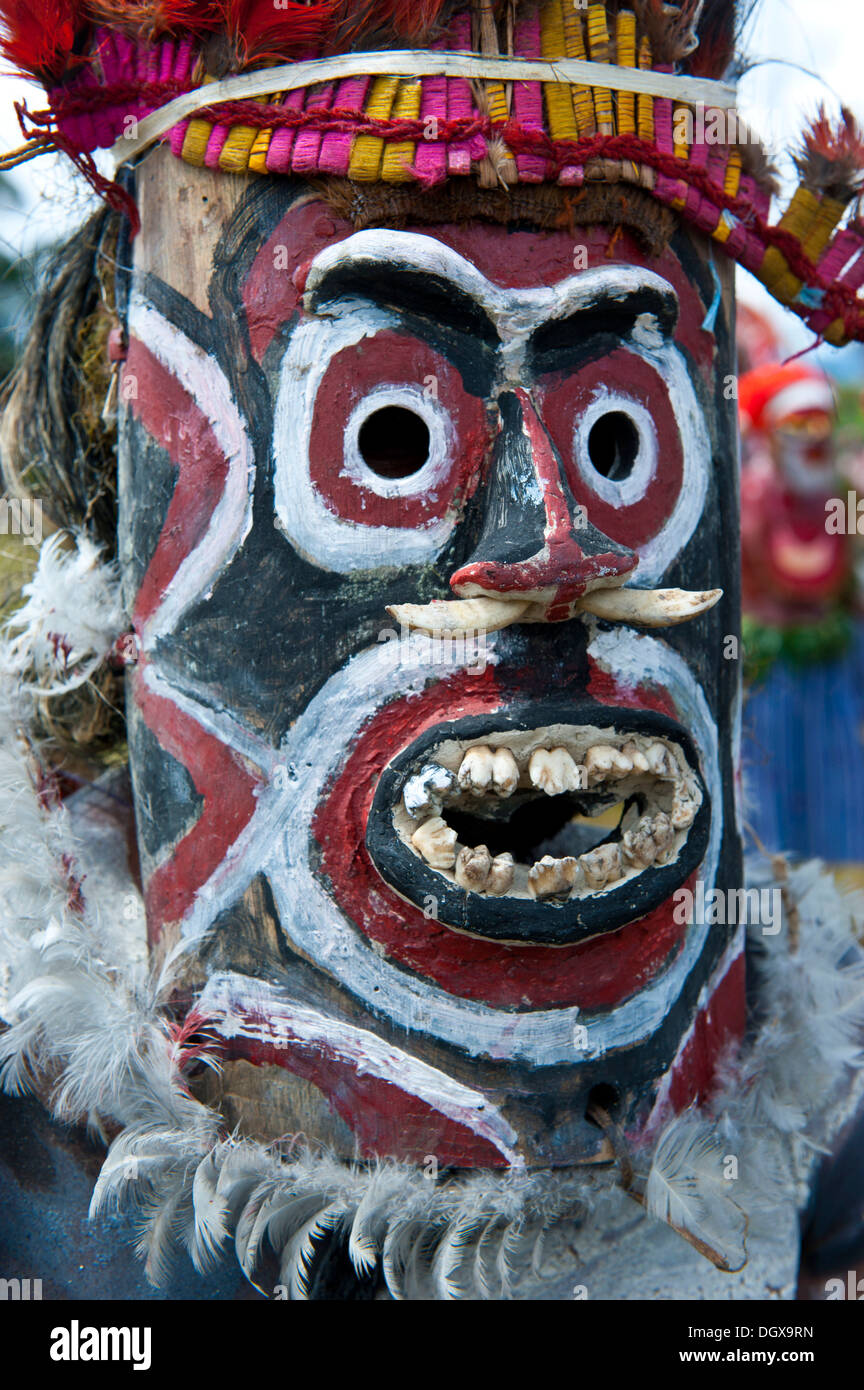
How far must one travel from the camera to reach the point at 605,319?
1.62m

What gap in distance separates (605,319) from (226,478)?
0.54 m

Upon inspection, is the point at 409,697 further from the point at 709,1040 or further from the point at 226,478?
the point at 709,1040

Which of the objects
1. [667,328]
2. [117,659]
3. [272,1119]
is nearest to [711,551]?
[667,328]

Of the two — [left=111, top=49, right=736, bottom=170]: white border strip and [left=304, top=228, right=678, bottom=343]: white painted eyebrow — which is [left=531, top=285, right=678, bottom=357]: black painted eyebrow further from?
[left=111, top=49, right=736, bottom=170]: white border strip

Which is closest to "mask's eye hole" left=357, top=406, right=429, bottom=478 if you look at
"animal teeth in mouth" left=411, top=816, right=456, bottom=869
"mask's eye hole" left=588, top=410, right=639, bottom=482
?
"mask's eye hole" left=588, top=410, right=639, bottom=482

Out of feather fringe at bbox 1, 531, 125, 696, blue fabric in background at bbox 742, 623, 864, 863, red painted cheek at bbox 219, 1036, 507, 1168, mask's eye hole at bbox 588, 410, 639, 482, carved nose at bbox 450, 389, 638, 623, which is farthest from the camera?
blue fabric in background at bbox 742, 623, 864, 863

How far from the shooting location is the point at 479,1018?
154 centimetres

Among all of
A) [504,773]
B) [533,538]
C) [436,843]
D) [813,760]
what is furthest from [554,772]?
[813,760]

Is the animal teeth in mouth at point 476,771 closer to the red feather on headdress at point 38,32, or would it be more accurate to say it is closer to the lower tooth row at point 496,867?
the lower tooth row at point 496,867

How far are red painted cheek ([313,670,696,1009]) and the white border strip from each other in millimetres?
762

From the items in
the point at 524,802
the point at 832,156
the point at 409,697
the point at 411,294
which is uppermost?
the point at 832,156

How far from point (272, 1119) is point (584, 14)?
4.90ft

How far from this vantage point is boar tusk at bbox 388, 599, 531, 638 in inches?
58.2
